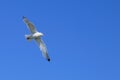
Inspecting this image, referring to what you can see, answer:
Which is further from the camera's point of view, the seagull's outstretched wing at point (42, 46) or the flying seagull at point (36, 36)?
the seagull's outstretched wing at point (42, 46)

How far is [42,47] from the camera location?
82.4m

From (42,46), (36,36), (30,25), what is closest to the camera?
(30,25)

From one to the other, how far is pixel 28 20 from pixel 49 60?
6.01 metres

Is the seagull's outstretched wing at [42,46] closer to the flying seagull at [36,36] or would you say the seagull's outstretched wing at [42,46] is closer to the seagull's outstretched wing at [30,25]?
the flying seagull at [36,36]

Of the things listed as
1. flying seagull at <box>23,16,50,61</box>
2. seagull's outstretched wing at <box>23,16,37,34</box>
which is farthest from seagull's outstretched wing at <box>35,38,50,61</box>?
seagull's outstretched wing at <box>23,16,37,34</box>

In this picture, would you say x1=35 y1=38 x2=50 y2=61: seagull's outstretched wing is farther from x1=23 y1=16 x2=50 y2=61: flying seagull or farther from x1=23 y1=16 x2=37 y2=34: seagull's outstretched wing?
x1=23 y1=16 x2=37 y2=34: seagull's outstretched wing

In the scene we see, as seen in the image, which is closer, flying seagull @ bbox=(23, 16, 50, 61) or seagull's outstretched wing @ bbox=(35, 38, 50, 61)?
flying seagull @ bbox=(23, 16, 50, 61)

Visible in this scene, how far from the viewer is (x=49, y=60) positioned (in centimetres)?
8012

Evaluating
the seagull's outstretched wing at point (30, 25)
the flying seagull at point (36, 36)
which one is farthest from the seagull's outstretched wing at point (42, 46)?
the seagull's outstretched wing at point (30, 25)

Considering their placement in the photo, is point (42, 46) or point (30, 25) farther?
point (42, 46)

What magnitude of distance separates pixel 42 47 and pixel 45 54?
152 centimetres

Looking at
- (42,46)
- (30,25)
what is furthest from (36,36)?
(42,46)

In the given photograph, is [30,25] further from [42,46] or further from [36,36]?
[42,46]

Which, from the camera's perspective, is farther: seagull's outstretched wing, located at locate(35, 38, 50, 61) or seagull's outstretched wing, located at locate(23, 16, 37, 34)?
seagull's outstretched wing, located at locate(35, 38, 50, 61)
